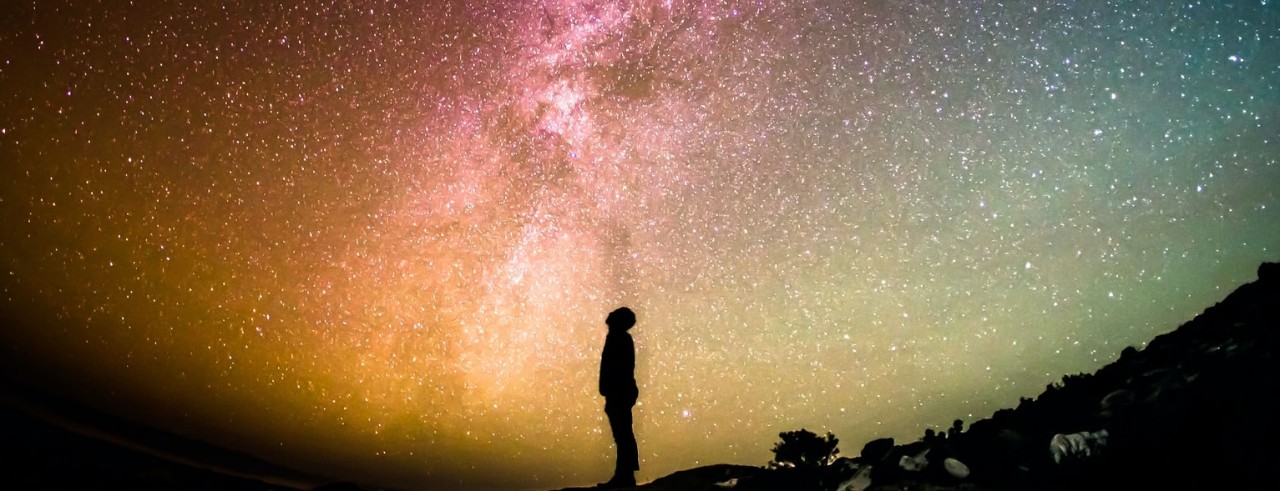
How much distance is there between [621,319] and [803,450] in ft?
6.77

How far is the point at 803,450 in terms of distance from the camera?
4.98 metres

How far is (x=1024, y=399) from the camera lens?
18.0ft

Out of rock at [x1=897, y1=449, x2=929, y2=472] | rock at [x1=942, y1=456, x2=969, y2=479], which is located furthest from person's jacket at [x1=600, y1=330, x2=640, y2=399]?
rock at [x1=942, y1=456, x2=969, y2=479]

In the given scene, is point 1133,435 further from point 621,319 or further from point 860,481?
point 621,319

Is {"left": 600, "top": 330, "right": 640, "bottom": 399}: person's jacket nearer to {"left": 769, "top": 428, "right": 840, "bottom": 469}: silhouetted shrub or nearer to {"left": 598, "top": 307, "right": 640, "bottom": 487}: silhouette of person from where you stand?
{"left": 598, "top": 307, "right": 640, "bottom": 487}: silhouette of person

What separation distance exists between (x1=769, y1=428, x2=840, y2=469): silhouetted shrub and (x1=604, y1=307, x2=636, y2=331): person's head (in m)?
1.76

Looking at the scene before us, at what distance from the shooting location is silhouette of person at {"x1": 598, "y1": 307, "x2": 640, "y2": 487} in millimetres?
5652

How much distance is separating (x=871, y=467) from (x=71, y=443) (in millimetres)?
6678

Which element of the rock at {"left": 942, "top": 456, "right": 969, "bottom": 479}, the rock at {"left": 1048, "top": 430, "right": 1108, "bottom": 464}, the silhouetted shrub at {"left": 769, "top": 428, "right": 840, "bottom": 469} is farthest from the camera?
the silhouetted shrub at {"left": 769, "top": 428, "right": 840, "bottom": 469}

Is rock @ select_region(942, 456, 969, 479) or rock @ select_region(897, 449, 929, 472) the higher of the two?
rock @ select_region(897, 449, 929, 472)

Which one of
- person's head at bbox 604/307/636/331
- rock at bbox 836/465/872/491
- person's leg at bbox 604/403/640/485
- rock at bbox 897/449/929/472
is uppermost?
person's head at bbox 604/307/636/331

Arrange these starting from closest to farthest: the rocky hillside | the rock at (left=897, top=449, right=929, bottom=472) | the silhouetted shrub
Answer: the rocky hillside
the rock at (left=897, top=449, right=929, bottom=472)
the silhouetted shrub

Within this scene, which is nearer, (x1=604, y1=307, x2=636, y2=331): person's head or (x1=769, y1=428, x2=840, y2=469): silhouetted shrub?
(x1=769, y1=428, x2=840, y2=469): silhouetted shrub

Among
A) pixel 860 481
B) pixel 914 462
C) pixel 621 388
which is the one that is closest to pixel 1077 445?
pixel 914 462
